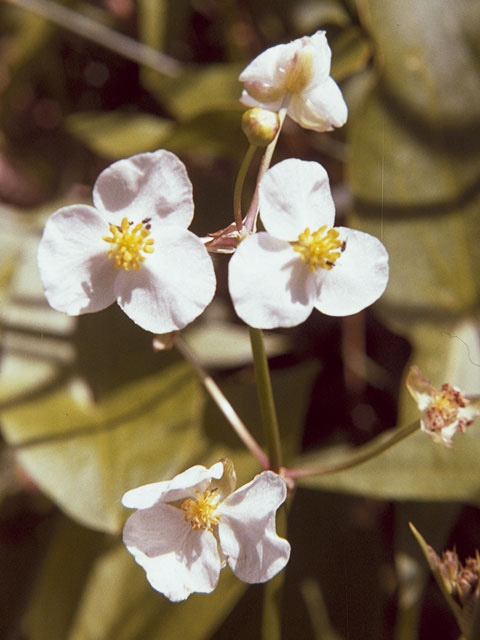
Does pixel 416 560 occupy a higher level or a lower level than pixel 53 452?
lower

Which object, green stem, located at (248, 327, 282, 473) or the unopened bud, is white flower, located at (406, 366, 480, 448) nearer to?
green stem, located at (248, 327, 282, 473)

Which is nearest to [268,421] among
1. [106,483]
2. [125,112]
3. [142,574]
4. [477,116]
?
[106,483]

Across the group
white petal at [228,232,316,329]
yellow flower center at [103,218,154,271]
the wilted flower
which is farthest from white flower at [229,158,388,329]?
the wilted flower

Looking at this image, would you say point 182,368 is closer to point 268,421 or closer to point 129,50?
point 268,421

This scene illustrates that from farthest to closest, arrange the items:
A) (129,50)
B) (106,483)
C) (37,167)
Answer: (37,167), (129,50), (106,483)

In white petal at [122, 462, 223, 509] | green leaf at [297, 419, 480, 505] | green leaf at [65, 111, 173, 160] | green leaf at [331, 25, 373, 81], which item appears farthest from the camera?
green leaf at [65, 111, 173, 160]

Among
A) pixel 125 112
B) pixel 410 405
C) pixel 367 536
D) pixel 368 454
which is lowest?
pixel 367 536

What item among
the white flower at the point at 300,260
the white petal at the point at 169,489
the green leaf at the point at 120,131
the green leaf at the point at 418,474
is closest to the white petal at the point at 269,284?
the white flower at the point at 300,260
